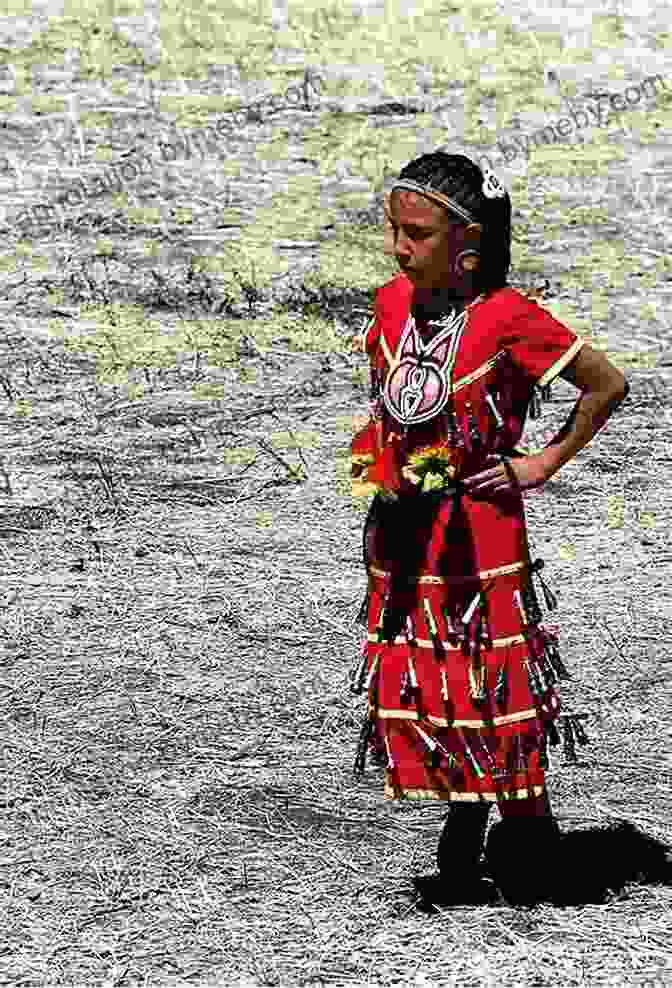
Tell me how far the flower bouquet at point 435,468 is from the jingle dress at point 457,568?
23 millimetres

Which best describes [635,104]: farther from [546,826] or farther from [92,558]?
[546,826]

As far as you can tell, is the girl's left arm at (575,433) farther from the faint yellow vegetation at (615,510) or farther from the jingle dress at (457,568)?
the faint yellow vegetation at (615,510)

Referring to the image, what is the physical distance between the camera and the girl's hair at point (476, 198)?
155 inches

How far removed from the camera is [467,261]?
398 centimetres

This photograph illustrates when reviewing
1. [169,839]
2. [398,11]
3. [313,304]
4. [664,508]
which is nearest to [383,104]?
[398,11]

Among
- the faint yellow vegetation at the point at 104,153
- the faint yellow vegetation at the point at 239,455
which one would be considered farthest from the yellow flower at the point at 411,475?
the faint yellow vegetation at the point at 104,153

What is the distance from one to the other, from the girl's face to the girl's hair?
37mm

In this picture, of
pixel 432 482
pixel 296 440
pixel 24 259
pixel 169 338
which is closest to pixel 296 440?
pixel 296 440

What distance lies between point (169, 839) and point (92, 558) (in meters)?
2.20

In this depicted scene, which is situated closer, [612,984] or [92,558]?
[612,984]

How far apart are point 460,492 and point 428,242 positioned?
58 cm

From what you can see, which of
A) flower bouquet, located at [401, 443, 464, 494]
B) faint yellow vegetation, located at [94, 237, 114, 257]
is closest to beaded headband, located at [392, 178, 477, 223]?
flower bouquet, located at [401, 443, 464, 494]

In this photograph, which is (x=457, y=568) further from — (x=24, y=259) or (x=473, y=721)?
(x=24, y=259)

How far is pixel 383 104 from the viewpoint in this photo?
14.6m
